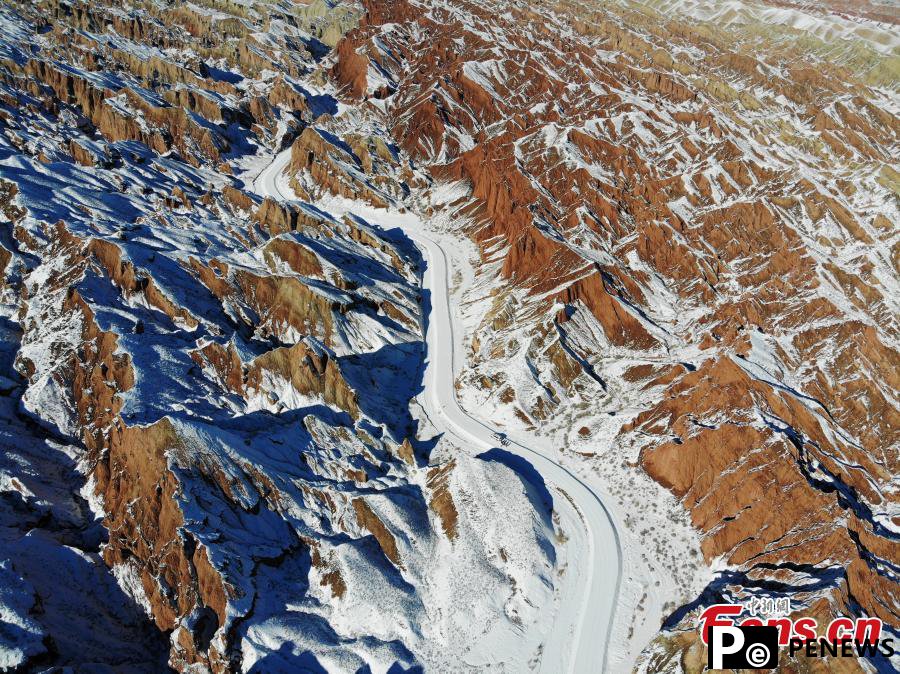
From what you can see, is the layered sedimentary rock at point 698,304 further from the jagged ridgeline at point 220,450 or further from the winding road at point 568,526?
the jagged ridgeline at point 220,450

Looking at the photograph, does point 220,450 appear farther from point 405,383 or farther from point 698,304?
point 698,304

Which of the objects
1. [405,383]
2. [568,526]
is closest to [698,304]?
[405,383]

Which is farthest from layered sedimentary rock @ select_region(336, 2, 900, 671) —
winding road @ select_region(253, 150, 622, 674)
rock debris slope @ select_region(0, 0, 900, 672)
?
winding road @ select_region(253, 150, 622, 674)

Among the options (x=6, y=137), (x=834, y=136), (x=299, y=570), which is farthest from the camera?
(x=834, y=136)

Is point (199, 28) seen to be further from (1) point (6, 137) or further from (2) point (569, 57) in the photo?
(2) point (569, 57)

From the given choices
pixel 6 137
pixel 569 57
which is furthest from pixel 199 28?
pixel 569 57

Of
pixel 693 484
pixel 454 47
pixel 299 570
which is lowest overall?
pixel 299 570
